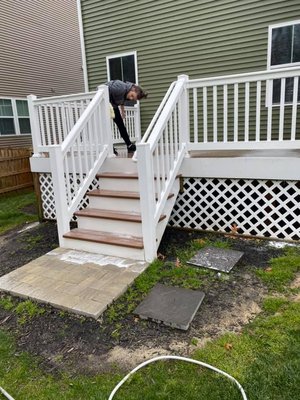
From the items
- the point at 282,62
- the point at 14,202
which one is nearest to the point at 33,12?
the point at 14,202

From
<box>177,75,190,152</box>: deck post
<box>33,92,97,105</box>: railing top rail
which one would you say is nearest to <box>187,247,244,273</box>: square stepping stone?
<box>177,75,190,152</box>: deck post

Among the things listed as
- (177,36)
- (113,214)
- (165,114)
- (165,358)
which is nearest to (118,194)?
(113,214)

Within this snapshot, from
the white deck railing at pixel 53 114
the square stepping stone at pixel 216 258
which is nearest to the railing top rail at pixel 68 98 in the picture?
the white deck railing at pixel 53 114

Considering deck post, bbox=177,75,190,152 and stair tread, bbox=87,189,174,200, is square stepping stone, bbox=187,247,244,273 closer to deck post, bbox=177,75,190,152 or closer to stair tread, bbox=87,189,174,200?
stair tread, bbox=87,189,174,200

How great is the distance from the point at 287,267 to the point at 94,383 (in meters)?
2.20

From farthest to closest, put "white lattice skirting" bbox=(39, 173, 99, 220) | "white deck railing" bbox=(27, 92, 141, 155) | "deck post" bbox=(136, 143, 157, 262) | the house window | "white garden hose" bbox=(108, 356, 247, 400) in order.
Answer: the house window → "white lattice skirting" bbox=(39, 173, 99, 220) → "white deck railing" bbox=(27, 92, 141, 155) → "deck post" bbox=(136, 143, 157, 262) → "white garden hose" bbox=(108, 356, 247, 400)

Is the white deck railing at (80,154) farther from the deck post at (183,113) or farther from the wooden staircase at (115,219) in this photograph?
the deck post at (183,113)

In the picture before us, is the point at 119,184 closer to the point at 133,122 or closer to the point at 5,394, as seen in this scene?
the point at 5,394

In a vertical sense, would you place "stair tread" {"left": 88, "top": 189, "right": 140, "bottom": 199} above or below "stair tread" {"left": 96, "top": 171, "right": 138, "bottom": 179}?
below

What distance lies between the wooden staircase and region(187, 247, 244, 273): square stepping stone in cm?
51

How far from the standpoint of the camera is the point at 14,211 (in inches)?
263

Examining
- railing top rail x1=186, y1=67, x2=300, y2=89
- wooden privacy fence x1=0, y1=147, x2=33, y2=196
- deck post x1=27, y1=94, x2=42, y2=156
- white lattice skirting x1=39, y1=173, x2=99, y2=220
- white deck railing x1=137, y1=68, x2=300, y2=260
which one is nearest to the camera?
white deck railing x1=137, y1=68, x2=300, y2=260

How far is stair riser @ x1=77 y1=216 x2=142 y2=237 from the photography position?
3.70 m

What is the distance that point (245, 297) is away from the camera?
2.74m
